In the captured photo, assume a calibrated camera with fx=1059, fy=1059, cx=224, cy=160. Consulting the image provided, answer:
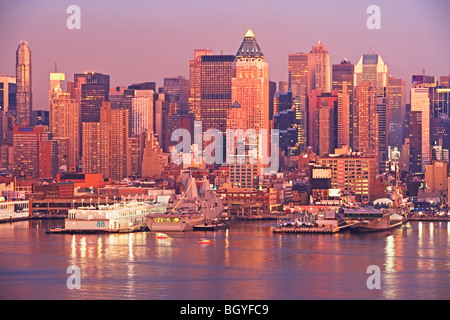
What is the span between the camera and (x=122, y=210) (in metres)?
55.2

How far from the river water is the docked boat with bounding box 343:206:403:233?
5151mm

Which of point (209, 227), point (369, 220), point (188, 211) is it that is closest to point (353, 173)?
point (369, 220)

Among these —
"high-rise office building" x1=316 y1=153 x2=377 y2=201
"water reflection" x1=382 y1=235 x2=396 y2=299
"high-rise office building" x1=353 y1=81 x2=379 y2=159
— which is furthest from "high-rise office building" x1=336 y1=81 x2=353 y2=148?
"water reflection" x1=382 y1=235 x2=396 y2=299

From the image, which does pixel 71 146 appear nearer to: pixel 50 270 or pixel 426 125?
pixel 426 125

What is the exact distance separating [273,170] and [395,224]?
158ft

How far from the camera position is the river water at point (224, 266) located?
30533 millimetres

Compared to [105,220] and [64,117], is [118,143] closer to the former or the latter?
[64,117]

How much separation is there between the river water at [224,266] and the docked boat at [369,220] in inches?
203

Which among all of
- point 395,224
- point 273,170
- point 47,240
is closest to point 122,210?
point 47,240

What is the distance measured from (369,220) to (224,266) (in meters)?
23.1

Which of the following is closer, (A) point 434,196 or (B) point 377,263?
(B) point 377,263

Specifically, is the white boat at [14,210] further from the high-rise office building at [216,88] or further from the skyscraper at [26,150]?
the high-rise office building at [216,88]

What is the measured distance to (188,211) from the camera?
5794 cm

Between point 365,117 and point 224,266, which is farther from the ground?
point 365,117
